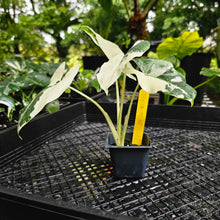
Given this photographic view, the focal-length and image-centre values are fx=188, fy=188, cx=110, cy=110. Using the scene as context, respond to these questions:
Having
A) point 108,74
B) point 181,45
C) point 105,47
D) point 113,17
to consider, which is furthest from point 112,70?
point 113,17

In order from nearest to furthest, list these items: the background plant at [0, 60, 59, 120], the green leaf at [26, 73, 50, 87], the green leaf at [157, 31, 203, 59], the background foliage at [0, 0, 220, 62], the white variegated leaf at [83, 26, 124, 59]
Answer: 1. the white variegated leaf at [83, 26, 124, 59]
2. the background plant at [0, 60, 59, 120]
3. the green leaf at [26, 73, 50, 87]
4. the green leaf at [157, 31, 203, 59]
5. the background foliage at [0, 0, 220, 62]

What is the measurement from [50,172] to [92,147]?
17cm

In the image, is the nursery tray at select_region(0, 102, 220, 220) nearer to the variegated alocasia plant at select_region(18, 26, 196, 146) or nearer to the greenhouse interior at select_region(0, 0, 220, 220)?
the greenhouse interior at select_region(0, 0, 220, 220)

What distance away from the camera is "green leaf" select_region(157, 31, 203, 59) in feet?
3.02

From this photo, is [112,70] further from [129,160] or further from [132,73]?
[129,160]

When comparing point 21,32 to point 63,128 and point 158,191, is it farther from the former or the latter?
point 158,191

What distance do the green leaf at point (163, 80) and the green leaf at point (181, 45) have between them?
1.91 feet

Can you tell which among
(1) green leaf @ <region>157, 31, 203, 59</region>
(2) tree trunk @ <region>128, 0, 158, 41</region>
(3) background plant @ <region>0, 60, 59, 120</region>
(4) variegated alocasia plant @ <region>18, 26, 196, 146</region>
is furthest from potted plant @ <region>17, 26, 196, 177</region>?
(2) tree trunk @ <region>128, 0, 158, 41</region>

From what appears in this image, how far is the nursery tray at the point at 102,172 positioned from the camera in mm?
330

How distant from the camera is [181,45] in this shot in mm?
945

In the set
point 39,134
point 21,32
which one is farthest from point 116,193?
point 21,32

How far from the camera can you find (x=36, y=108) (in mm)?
386

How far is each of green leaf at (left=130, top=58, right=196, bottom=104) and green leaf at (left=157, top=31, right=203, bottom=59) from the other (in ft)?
1.91

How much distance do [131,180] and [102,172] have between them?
0.25ft
